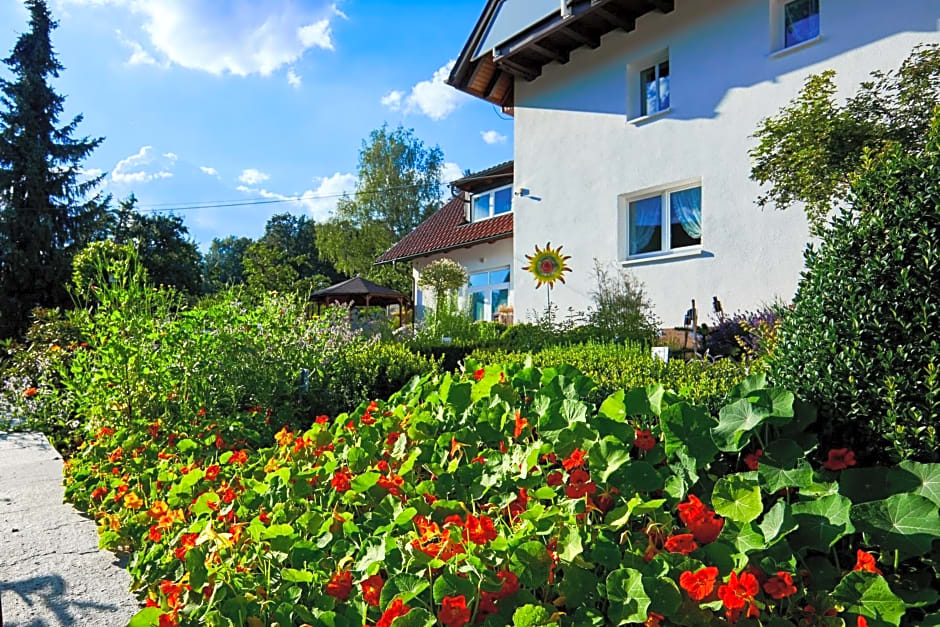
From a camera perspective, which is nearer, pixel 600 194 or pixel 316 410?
pixel 316 410

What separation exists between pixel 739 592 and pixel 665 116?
832cm

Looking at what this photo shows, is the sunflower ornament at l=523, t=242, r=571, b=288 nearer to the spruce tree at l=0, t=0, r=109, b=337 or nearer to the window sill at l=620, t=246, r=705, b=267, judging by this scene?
the window sill at l=620, t=246, r=705, b=267

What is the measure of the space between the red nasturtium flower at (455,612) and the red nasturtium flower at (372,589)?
171 mm

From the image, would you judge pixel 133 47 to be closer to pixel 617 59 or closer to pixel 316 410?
pixel 617 59

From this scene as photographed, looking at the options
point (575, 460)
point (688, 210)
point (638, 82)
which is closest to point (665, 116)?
point (638, 82)

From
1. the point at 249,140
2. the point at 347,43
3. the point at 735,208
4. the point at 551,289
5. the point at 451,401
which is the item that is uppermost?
the point at 249,140

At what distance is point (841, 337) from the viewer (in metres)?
1.76

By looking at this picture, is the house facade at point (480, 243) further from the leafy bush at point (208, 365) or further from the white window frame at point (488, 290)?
the leafy bush at point (208, 365)

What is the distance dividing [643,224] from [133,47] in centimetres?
908

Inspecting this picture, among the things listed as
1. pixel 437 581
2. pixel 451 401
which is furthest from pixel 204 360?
pixel 437 581

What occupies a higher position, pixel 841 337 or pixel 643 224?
pixel 643 224

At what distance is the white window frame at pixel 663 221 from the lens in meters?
8.05

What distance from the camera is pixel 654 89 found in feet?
29.0

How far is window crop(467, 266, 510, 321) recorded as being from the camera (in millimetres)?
13234
